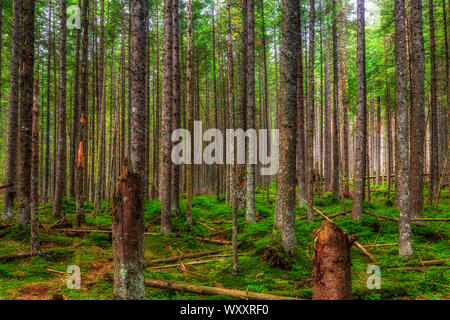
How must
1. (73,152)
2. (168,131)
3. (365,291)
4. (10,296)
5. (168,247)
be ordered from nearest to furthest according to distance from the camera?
1. (10,296)
2. (365,291)
3. (168,247)
4. (168,131)
5. (73,152)

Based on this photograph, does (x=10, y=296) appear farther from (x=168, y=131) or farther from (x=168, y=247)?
(x=168, y=131)

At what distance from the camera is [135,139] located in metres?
4.19

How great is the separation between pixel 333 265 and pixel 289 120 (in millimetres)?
3689

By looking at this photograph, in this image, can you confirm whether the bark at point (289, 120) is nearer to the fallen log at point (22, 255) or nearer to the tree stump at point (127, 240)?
the tree stump at point (127, 240)

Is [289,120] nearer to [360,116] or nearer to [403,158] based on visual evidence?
[403,158]

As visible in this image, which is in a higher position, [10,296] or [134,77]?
[134,77]

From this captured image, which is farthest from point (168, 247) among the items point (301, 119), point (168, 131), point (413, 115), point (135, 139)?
point (413, 115)

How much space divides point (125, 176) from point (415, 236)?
952 cm

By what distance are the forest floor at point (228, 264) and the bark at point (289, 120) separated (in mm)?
737

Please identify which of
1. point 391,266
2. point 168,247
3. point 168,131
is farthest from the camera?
point 168,131

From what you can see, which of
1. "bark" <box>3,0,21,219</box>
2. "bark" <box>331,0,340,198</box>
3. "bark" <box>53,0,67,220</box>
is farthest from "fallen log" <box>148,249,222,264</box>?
"bark" <box>331,0,340,198</box>

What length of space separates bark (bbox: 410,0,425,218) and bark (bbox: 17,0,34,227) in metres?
12.7

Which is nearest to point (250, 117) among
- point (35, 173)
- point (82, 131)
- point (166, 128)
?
point (166, 128)

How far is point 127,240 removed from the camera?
3.69 m
